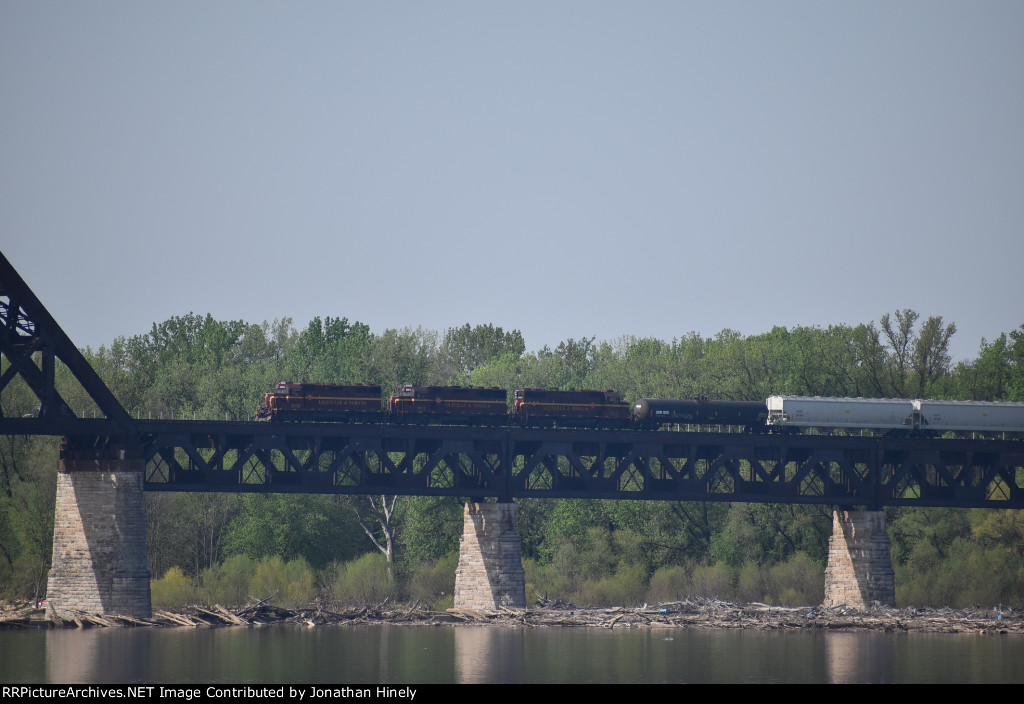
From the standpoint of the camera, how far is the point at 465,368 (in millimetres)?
132125

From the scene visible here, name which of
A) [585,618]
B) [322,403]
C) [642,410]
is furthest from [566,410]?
[322,403]

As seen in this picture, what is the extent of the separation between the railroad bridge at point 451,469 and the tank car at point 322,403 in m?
1.36

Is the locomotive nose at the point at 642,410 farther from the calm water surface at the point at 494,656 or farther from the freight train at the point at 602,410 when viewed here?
the calm water surface at the point at 494,656

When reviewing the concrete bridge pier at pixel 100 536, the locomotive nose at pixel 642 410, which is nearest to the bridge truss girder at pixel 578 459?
the locomotive nose at pixel 642 410

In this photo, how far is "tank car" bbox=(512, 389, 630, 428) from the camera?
263 feet

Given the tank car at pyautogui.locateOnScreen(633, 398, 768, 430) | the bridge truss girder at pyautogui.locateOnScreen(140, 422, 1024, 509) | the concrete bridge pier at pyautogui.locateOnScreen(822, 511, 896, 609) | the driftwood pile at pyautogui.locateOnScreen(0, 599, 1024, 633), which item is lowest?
the driftwood pile at pyautogui.locateOnScreen(0, 599, 1024, 633)

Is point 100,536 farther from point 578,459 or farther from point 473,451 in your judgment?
point 578,459

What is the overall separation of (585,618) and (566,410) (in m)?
11.6

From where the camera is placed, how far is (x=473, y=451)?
255ft

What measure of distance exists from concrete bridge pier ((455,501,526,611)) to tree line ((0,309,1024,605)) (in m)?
10.5

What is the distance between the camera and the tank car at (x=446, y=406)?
259ft

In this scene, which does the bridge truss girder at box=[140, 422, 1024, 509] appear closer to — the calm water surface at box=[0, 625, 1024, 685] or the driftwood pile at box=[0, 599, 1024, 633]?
the driftwood pile at box=[0, 599, 1024, 633]

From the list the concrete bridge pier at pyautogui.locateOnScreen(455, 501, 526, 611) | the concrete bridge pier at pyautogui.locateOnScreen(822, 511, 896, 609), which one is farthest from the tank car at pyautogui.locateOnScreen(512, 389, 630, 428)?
the concrete bridge pier at pyautogui.locateOnScreen(822, 511, 896, 609)

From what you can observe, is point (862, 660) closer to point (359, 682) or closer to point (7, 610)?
point (359, 682)
